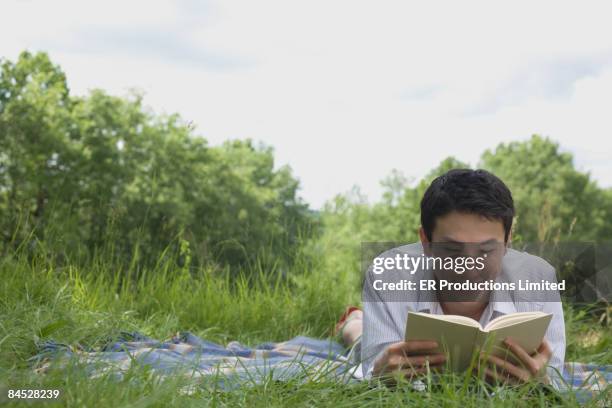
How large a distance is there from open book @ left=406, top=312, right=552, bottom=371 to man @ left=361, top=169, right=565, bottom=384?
1.3 inches

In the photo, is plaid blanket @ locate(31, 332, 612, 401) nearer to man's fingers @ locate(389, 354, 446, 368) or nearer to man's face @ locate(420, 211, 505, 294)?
man's fingers @ locate(389, 354, 446, 368)

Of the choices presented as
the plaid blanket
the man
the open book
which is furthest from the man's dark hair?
the plaid blanket

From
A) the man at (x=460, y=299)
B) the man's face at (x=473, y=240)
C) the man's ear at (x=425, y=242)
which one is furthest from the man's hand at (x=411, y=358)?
the man's ear at (x=425, y=242)

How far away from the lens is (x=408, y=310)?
2.48 metres

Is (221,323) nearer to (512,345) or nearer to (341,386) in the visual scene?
(341,386)

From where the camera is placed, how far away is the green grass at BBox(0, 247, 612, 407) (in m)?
2.04

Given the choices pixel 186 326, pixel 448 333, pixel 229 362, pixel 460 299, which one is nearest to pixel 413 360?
pixel 448 333

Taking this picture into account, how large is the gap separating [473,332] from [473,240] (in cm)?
37

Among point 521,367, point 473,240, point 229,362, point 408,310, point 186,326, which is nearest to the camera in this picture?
point 521,367

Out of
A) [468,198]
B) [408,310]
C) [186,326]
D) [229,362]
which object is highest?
[468,198]

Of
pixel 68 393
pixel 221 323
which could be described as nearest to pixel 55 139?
pixel 221 323

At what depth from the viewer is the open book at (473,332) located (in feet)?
6.69

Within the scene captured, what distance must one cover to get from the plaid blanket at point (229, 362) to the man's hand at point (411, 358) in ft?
0.36

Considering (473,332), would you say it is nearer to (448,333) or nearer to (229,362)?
(448,333)
